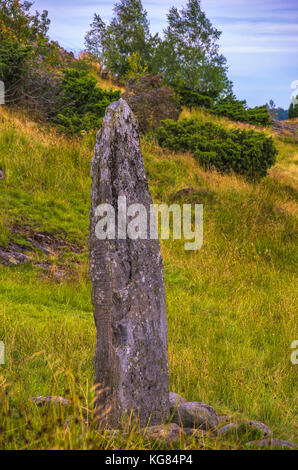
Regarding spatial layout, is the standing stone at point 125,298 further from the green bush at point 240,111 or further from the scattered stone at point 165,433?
the green bush at point 240,111

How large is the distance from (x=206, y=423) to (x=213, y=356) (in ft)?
5.83

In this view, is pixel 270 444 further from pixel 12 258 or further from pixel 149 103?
pixel 149 103

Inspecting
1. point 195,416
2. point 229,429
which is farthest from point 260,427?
point 195,416

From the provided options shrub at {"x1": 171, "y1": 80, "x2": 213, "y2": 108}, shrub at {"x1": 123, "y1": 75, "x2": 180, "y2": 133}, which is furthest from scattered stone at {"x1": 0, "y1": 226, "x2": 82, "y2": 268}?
shrub at {"x1": 171, "y1": 80, "x2": 213, "y2": 108}

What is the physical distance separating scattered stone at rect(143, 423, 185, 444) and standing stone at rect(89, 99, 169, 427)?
107 mm

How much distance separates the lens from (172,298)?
7.39 m

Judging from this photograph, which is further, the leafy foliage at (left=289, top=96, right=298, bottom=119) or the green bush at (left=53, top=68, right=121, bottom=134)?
the leafy foliage at (left=289, top=96, right=298, bottom=119)

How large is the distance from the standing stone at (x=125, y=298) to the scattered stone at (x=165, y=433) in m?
0.11

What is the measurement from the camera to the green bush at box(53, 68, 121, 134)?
15.2 m

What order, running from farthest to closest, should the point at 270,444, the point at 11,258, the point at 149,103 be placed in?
the point at 149,103 → the point at 11,258 → the point at 270,444

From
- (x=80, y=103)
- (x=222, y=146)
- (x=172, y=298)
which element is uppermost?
(x=80, y=103)

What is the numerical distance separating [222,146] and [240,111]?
14.4 metres

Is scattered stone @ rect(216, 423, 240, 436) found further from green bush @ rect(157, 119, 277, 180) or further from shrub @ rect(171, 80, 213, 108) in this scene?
shrub @ rect(171, 80, 213, 108)

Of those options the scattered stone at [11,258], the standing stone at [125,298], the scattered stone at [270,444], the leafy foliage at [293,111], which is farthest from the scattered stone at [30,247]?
the leafy foliage at [293,111]
